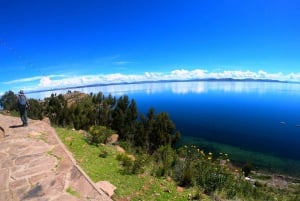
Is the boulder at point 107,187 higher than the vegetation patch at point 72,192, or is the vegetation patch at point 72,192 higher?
the vegetation patch at point 72,192

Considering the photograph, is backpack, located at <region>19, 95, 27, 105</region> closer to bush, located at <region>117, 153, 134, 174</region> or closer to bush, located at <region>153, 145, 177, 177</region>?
bush, located at <region>117, 153, 134, 174</region>

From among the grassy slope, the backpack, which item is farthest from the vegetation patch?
the backpack

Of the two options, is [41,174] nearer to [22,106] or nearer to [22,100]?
[22,106]

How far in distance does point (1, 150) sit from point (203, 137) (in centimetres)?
6935

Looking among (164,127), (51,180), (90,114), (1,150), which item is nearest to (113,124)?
(90,114)

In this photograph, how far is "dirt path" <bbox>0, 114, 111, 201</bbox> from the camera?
4969 mm

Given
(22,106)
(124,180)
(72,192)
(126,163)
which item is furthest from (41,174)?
(22,106)

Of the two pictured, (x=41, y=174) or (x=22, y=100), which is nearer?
(x=41, y=174)

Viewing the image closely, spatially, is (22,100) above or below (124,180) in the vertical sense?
above

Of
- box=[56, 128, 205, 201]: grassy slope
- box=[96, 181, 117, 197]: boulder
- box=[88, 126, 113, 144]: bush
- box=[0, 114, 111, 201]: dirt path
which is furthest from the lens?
box=[88, 126, 113, 144]: bush

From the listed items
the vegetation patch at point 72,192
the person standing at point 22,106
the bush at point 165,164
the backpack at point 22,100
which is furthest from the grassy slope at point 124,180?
the backpack at point 22,100

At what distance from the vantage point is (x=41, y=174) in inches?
238

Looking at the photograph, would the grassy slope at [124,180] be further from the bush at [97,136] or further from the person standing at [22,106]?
the person standing at [22,106]

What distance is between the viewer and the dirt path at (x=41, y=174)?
4969 mm
